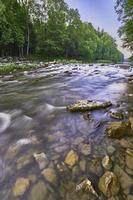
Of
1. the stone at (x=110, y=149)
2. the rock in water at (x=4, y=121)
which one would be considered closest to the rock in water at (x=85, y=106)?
the rock in water at (x=4, y=121)

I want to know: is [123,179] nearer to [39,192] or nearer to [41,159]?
[39,192]

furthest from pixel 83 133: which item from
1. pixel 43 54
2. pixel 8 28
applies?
pixel 43 54

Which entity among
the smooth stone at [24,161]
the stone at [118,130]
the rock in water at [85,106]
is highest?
the rock in water at [85,106]

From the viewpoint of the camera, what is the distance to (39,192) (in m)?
2.89

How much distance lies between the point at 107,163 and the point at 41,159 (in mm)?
963

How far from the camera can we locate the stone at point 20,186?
2.89 metres

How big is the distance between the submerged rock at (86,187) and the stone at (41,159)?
2.12 feet

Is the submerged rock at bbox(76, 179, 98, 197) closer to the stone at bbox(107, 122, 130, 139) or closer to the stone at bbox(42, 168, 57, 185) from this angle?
the stone at bbox(42, 168, 57, 185)

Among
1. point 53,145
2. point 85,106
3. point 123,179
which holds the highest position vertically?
point 85,106

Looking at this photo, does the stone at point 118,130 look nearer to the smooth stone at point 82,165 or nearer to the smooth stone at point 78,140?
the smooth stone at point 78,140

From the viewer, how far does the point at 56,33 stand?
51.3 metres

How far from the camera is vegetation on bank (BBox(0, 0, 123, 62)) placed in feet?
136

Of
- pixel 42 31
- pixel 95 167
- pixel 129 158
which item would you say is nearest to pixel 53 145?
pixel 95 167

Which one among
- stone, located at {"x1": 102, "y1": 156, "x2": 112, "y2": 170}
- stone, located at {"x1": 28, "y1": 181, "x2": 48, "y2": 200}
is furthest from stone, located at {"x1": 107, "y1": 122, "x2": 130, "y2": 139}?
stone, located at {"x1": 28, "y1": 181, "x2": 48, "y2": 200}
